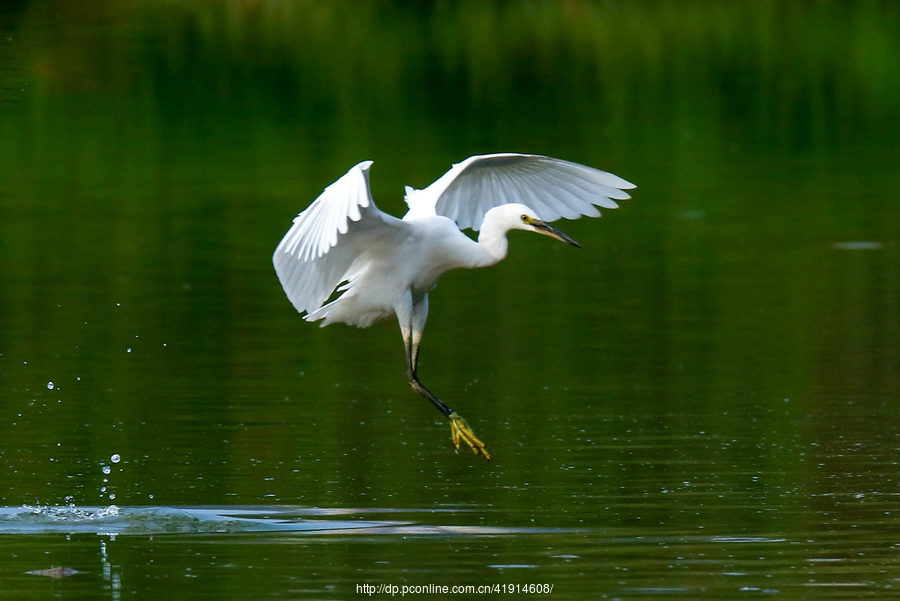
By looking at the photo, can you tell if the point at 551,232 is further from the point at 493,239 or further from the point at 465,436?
the point at 465,436

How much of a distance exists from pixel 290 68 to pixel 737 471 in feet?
64.4

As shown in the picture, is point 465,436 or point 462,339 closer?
point 465,436

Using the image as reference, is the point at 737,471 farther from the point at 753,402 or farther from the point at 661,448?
the point at 753,402

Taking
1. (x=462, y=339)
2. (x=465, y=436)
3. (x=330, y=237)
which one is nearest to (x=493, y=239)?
(x=465, y=436)

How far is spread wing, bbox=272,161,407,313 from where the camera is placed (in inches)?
326

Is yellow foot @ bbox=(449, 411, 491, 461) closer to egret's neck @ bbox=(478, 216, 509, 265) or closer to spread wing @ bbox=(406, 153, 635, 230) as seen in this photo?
egret's neck @ bbox=(478, 216, 509, 265)

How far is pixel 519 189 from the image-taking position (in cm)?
1048

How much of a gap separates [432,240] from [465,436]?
3.14 ft

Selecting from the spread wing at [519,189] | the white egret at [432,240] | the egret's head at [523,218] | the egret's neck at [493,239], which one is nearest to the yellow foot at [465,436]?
the white egret at [432,240]

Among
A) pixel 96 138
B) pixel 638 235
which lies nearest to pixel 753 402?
pixel 638 235

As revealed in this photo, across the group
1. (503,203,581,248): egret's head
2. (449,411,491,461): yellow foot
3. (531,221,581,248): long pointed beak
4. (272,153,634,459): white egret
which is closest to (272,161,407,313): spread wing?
(272,153,634,459): white egret

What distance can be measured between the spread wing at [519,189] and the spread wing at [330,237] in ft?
1.84

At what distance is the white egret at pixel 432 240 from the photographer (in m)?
9.50

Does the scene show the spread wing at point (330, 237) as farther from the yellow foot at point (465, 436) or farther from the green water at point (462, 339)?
the yellow foot at point (465, 436)
